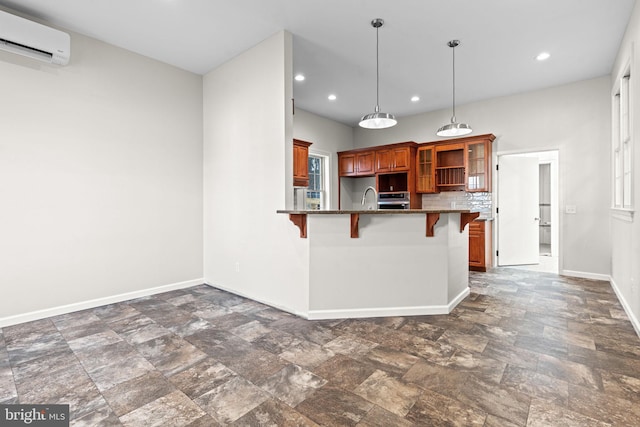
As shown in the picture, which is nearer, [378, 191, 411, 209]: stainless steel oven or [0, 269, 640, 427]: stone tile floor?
[0, 269, 640, 427]: stone tile floor

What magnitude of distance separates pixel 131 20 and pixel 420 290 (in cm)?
408

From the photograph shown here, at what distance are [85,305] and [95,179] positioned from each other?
142 centimetres

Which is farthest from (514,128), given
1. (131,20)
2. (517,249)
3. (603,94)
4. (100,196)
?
(100,196)

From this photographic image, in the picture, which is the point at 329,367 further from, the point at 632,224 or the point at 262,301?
the point at 632,224

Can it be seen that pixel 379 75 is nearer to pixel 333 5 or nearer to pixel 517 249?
pixel 333 5

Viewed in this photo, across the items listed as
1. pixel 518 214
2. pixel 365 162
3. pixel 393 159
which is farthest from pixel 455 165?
pixel 365 162

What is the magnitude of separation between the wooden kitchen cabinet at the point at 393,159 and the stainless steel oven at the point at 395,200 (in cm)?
50

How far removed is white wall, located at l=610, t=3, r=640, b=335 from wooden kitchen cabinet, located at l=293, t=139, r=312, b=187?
437cm

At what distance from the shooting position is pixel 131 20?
3.28 m

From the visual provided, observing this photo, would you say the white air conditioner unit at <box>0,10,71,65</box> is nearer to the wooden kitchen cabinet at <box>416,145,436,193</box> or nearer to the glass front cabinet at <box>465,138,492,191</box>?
the wooden kitchen cabinet at <box>416,145,436,193</box>

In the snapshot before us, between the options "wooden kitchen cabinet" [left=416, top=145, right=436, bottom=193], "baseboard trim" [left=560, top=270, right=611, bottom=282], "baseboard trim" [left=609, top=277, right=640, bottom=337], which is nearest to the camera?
"baseboard trim" [left=609, top=277, right=640, bottom=337]

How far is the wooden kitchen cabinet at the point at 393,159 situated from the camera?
6402mm

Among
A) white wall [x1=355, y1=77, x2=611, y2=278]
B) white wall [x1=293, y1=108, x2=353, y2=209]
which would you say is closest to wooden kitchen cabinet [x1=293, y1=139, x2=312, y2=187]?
white wall [x1=293, y1=108, x2=353, y2=209]

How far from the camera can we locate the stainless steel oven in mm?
6469
